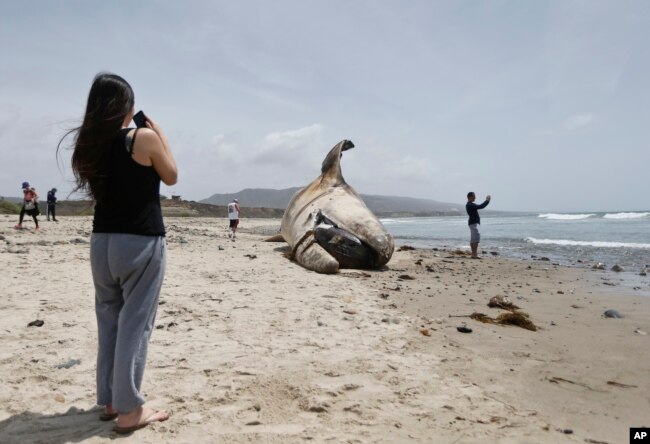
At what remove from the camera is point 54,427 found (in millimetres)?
2549

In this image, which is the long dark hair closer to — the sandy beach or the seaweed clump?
the sandy beach

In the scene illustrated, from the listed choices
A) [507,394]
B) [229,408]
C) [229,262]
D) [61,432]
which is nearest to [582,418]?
[507,394]

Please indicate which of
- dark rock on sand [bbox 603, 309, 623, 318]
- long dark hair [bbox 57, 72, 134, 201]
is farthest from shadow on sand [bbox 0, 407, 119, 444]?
dark rock on sand [bbox 603, 309, 623, 318]

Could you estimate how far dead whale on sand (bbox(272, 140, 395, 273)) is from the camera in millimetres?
9172

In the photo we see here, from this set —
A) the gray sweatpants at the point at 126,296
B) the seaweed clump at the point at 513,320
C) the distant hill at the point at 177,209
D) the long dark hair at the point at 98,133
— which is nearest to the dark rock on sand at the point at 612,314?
the seaweed clump at the point at 513,320

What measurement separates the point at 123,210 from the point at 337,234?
703cm

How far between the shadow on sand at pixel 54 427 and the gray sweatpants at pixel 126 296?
0.21 metres

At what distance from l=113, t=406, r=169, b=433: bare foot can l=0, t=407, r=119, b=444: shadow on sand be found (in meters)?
0.06

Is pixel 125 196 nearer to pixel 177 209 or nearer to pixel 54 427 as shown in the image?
pixel 54 427

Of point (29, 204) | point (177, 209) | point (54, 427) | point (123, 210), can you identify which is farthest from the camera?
point (177, 209)

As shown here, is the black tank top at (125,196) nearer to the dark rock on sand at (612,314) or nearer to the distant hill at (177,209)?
the dark rock on sand at (612,314)

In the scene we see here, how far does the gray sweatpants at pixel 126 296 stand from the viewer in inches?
95.4

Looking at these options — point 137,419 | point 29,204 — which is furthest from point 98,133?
point 29,204

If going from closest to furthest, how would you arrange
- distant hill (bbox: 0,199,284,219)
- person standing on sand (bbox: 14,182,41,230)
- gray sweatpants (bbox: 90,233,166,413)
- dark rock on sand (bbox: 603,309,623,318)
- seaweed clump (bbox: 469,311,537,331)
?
gray sweatpants (bbox: 90,233,166,413) < seaweed clump (bbox: 469,311,537,331) < dark rock on sand (bbox: 603,309,623,318) < person standing on sand (bbox: 14,182,41,230) < distant hill (bbox: 0,199,284,219)
